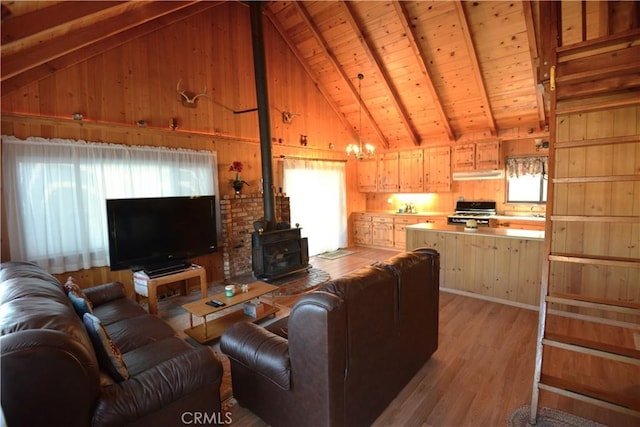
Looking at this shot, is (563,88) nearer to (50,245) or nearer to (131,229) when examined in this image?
(131,229)

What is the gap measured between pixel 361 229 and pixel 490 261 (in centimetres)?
417

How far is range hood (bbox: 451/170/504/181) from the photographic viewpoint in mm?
6539

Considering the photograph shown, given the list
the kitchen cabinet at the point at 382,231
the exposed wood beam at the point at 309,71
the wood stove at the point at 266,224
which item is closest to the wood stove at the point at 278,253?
the wood stove at the point at 266,224

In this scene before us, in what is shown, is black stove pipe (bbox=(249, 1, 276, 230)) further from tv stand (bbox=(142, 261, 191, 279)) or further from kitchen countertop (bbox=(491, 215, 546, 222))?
kitchen countertop (bbox=(491, 215, 546, 222))

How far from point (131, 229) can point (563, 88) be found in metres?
4.68

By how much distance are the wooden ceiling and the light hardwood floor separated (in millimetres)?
3344

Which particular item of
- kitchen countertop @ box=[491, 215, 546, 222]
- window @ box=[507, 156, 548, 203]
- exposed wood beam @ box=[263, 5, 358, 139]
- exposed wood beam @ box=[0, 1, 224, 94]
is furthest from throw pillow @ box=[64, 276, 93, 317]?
window @ box=[507, 156, 548, 203]

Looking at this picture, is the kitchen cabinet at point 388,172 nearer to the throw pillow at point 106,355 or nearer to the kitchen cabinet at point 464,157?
the kitchen cabinet at point 464,157

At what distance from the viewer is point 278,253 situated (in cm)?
542

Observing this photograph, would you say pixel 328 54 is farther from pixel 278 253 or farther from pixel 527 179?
pixel 527 179

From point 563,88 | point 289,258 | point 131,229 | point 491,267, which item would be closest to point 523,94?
point 491,267

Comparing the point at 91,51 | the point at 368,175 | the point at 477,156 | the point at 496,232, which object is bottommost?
the point at 496,232

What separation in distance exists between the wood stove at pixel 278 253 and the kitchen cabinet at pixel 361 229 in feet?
8.72

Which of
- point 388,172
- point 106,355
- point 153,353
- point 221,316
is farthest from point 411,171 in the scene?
point 106,355
